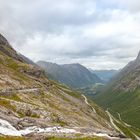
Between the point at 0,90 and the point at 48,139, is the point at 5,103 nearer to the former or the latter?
the point at 0,90

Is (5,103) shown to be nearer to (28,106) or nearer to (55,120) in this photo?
(28,106)

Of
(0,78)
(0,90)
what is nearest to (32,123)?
(0,90)

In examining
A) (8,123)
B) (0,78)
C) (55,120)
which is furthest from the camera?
(0,78)

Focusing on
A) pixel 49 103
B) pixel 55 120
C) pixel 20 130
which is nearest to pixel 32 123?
pixel 20 130

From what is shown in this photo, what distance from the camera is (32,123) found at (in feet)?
273

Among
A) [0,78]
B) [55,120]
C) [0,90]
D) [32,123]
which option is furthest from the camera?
[0,78]

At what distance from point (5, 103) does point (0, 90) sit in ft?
116

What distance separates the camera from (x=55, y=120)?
112 m

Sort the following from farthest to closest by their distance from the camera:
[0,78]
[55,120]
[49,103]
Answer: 1. [0,78]
2. [49,103]
3. [55,120]

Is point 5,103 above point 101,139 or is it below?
above

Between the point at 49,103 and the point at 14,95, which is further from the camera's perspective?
the point at 49,103

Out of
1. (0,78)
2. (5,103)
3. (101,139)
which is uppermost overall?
(0,78)

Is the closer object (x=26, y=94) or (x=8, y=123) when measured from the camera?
(x=8, y=123)

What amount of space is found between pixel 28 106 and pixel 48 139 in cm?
5383
